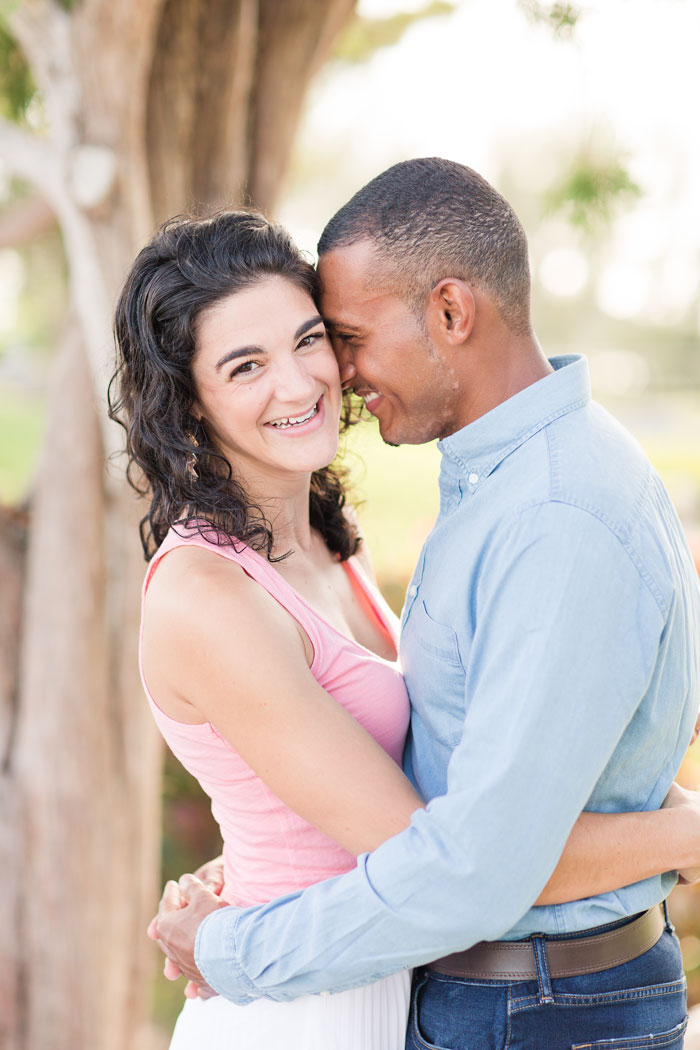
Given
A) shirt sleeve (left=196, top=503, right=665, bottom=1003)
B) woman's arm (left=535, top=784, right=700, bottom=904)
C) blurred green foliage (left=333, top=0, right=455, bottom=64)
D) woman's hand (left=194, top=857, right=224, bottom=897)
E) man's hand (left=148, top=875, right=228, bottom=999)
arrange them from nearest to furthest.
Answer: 1. shirt sleeve (left=196, top=503, right=665, bottom=1003)
2. woman's arm (left=535, top=784, right=700, bottom=904)
3. man's hand (left=148, top=875, right=228, bottom=999)
4. woman's hand (left=194, top=857, right=224, bottom=897)
5. blurred green foliage (left=333, top=0, right=455, bottom=64)

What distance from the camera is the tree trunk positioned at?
3.23 metres

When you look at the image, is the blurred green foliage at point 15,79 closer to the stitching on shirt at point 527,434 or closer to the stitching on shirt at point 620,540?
the stitching on shirt at point 527,434

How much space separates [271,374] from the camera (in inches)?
69.9

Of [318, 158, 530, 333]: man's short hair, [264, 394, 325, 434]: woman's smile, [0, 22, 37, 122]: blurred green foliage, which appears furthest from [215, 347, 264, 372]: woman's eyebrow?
[0, 22, 37, 122]: blurred green foliage

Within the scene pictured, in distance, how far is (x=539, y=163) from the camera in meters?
4.64

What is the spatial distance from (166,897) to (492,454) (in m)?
1.04

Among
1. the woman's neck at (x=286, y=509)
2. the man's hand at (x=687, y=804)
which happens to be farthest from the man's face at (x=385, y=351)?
the man's hand at (x=687, y=804)

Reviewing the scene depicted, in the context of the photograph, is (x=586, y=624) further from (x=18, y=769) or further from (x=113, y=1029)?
(x=113, y=1029)

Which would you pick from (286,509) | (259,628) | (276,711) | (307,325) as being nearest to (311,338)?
(307,325)

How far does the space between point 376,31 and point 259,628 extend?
3561 mm

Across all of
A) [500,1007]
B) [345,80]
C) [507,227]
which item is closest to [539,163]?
[345,80]

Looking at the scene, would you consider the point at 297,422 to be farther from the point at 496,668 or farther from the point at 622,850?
the point at 622,850

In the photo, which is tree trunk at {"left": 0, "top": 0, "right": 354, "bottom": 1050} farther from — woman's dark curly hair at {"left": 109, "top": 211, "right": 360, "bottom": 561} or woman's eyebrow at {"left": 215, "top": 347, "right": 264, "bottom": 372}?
woman's eyebrow at {"left": 215, "top": 347, "right": 264, "bottom": 372}

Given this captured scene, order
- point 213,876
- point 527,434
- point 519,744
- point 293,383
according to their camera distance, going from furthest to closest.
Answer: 1. point 213,876
2. point 293,383
3. point 527,434
4. point 519,744
